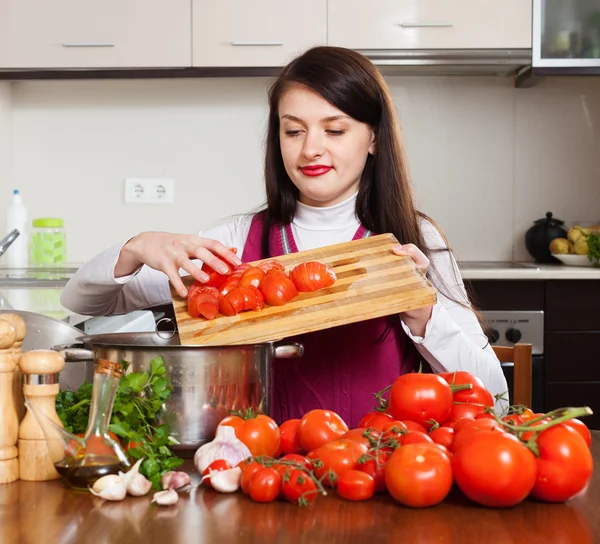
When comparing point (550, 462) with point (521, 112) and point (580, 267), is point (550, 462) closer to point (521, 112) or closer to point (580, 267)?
point (580, 267)

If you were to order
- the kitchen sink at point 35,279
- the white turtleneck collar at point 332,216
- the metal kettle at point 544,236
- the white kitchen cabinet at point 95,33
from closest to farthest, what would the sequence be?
1. the white turtleneck collar at point 332,216
2. the kitchen sink at point 35,279
3. the white kitchen cabinet at point 95,33
4. the metal kettle at point 544,236

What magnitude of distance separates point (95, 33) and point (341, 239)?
1747mm

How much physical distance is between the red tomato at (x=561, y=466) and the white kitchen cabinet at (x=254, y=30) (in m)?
2.36

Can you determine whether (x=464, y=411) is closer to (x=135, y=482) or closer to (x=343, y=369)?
(x=135, y=482)

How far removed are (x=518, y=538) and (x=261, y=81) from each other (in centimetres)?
275

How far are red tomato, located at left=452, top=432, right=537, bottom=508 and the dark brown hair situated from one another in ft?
2.48

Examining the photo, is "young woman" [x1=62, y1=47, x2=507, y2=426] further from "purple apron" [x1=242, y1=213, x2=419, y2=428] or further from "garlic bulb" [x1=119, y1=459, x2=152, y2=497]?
"garlic bulb" [x1=119, y1=459, x2=152, y2=497]

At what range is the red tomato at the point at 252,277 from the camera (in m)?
1.30

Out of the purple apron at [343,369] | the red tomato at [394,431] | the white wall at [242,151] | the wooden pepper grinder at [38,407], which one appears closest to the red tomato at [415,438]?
the red tomato at [394,431]

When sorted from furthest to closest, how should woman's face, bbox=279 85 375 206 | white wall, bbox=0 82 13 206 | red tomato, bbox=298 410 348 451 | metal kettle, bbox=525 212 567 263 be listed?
1. white wall, bbox=0 82 13 206
2. metal kettle, bbox=525 212 567 263
3. woman's face, bbox=279 85 375 206
4. red tomato, bbox=298 410 348 451

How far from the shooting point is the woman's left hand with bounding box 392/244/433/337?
140 cm

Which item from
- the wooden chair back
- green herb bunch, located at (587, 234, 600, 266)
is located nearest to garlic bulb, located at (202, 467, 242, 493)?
the wooden chair back

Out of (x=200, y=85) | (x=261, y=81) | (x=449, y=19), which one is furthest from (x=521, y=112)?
(x=200, y=85)

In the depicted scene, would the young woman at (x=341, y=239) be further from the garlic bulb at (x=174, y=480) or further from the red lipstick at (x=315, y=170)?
the garlic bulb at (x=174, y=480)
